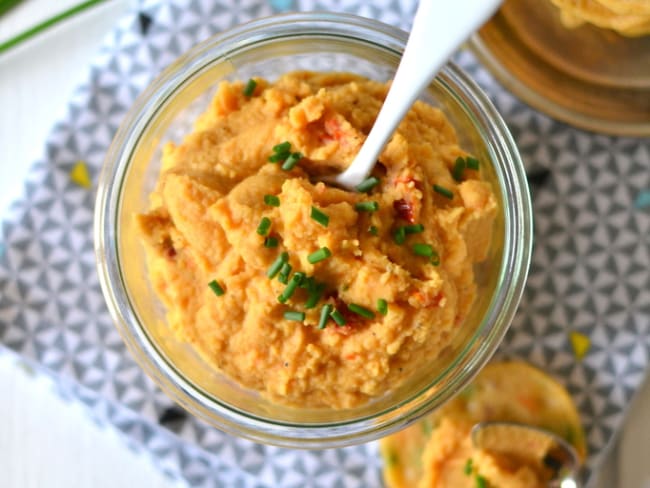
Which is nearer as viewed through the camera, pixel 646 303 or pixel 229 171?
pixel 229 171

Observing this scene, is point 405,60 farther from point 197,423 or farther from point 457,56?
point 197,423

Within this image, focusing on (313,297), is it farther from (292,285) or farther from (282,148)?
(282,148)

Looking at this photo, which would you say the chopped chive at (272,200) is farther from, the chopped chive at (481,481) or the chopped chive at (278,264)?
the chopped chive at (481,481)

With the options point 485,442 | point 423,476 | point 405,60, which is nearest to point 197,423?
point 423,476

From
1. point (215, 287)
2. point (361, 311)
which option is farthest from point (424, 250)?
point (215, 287)

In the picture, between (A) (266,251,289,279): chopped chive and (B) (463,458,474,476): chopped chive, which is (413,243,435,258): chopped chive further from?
(B) (463,458,474,476): chopped chive

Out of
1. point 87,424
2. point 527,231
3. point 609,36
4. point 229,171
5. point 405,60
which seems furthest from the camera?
point 87,424

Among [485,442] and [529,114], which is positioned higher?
[529,114]

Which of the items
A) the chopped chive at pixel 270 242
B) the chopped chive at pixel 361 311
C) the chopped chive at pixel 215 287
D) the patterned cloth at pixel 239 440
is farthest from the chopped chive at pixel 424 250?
the patterned cloth at pixel 239 440
